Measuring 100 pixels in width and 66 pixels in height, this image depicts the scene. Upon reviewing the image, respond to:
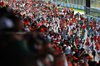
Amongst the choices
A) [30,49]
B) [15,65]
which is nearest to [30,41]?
[30,49]

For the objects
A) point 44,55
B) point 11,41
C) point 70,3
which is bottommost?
point 70,3

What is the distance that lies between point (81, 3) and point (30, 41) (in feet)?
67.0

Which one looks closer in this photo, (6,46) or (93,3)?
(6,46)

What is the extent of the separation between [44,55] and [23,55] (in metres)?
0.12

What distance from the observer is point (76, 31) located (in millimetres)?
8586

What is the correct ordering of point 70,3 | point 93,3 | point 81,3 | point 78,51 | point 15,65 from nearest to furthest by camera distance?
point 15,65 < point 78,51 < point 93,3 < point 81,3 < point 70,3

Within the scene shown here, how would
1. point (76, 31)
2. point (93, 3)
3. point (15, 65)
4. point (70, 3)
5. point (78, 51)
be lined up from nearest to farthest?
point (15, 65) < point (78, 51) < point (76, 31) < point (93, 3) < point (70, 3)

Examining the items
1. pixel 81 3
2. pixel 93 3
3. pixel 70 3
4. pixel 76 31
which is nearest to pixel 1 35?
pixel 76 31

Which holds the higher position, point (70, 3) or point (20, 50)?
point (20, 50)

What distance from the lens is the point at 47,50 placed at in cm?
81

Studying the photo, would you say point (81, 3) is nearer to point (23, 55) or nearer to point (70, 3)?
point (70, 3)

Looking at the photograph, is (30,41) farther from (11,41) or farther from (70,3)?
(70,3)

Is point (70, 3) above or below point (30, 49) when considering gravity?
below

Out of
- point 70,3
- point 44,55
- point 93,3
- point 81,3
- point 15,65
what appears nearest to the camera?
point 15,65
